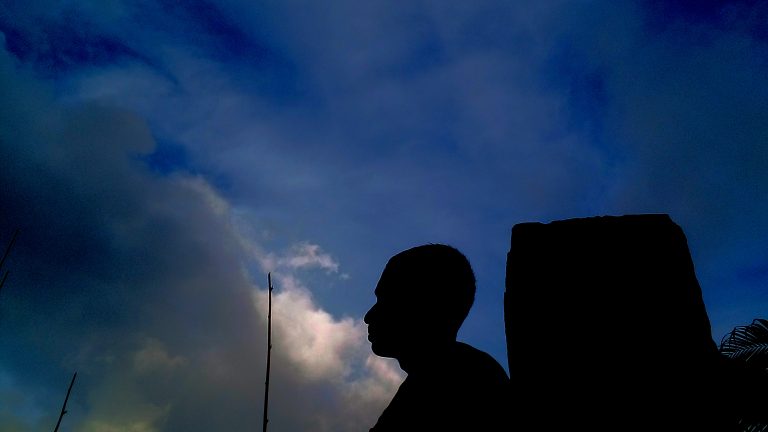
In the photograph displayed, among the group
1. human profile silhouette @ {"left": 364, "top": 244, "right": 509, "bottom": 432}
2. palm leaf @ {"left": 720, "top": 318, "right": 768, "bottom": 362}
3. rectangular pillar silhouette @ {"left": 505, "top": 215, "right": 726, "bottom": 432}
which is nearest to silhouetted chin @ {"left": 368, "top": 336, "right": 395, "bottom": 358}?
human profile silhouette @ {"left": 364, "top": 244, "right": 509, "bottom": 432}

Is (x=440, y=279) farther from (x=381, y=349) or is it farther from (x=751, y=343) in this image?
(x=751, y=343)

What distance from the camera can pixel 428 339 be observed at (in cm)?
170

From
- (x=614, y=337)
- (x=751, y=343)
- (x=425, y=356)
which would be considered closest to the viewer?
(x=614, y=337)

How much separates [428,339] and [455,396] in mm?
304

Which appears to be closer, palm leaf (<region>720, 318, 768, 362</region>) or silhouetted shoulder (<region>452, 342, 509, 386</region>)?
silhouetted shoulder (<region>452, 342, 509, 386</region>)

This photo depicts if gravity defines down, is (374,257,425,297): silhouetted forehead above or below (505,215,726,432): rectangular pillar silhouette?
above

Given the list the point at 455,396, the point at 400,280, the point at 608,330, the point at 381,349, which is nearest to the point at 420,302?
the point at 400,280

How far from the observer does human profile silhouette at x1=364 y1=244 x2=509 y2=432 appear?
4.77 feet

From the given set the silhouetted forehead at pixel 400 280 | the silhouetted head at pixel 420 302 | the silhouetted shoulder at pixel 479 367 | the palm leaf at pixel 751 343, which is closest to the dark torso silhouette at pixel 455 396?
the silhouetted shoulder at pixel 479 367

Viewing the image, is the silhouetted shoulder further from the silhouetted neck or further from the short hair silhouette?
the short hair silhouette

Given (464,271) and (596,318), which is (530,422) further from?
(464,271)

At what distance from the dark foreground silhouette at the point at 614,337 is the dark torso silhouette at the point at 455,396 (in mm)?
66

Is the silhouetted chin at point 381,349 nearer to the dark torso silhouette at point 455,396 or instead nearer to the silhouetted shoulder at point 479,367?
the dark torso silhouette at point 455,396

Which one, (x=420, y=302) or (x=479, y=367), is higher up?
(x=420, y=302)
